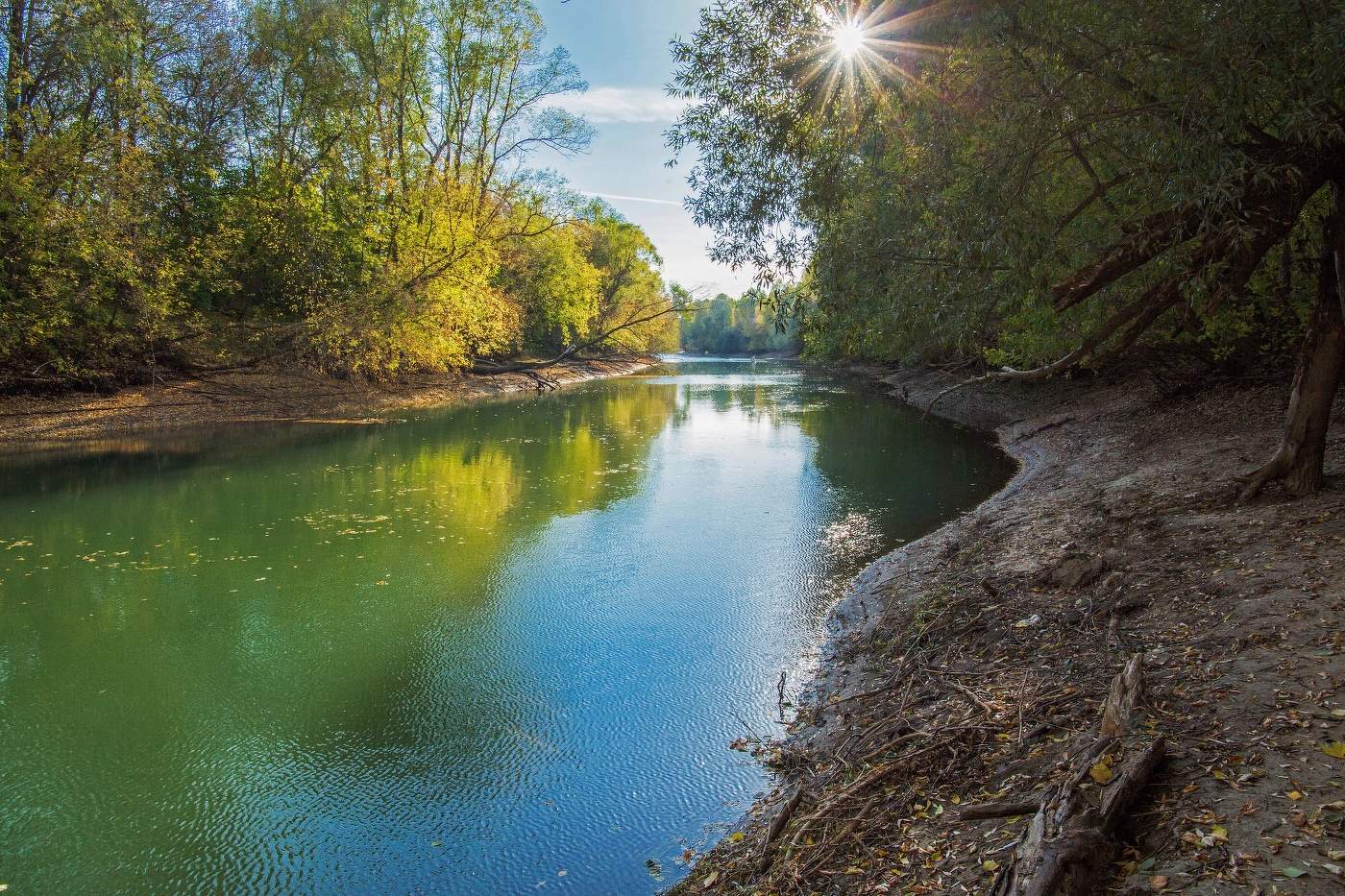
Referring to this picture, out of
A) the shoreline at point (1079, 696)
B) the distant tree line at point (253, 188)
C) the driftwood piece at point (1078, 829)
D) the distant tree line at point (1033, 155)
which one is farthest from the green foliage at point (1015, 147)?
the distant tree line at point (253, 188)

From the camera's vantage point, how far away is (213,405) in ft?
77.4

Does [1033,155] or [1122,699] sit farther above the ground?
[1033,155]

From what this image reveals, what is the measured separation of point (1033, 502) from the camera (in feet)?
35.7

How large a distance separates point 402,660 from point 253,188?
1014 inches

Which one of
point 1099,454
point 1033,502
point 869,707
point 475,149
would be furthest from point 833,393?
point 869,707

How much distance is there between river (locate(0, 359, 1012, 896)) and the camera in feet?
15.5

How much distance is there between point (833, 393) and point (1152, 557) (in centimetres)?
2965

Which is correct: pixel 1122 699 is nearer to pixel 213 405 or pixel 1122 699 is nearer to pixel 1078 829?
pixel 1078 829

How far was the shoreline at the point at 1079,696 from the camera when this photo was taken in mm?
3109

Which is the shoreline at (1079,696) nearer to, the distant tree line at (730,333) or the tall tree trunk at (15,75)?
the tall tree trunk at (15,75)

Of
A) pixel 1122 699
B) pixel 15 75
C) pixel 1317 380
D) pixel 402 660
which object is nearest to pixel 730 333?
pixel 15 75

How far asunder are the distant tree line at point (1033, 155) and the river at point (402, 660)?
402 centimetres

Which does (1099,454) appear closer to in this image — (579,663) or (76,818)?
(579,663)

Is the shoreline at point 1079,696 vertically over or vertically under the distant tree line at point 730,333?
under
